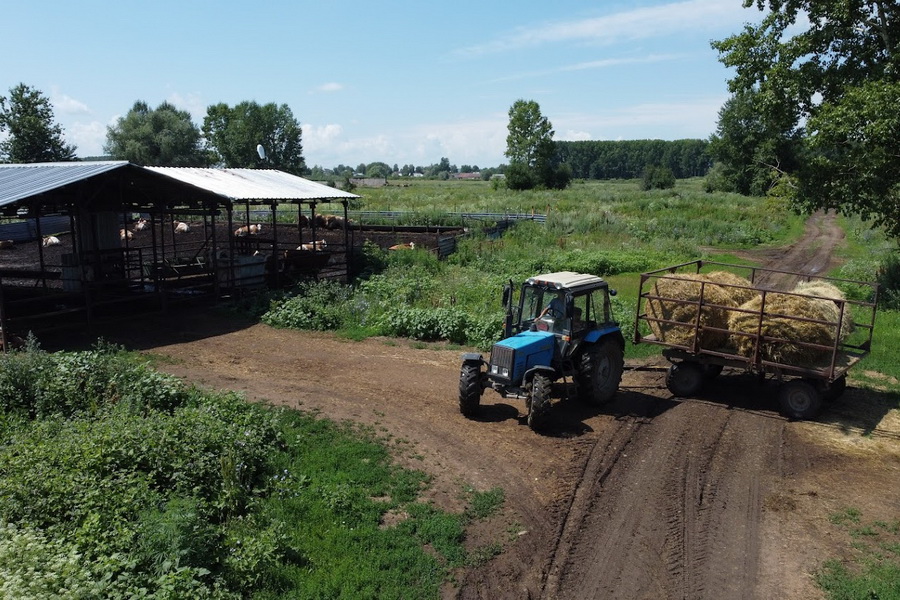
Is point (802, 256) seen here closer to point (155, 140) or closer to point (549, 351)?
point (549, 351)

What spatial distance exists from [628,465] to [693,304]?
397 centimetres

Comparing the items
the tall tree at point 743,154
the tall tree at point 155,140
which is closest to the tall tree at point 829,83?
the tall tree at point 743,154

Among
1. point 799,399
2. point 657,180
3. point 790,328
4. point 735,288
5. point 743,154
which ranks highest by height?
point 743,154

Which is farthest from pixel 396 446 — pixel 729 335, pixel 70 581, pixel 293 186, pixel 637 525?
pixel 293 186

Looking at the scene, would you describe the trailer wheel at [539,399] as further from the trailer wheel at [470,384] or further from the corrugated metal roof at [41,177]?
the corrugated metal roof at [41,177]

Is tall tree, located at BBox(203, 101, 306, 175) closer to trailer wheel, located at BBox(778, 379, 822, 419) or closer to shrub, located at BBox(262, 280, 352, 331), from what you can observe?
shrub, located at BBox(262, 280, 352, 331)

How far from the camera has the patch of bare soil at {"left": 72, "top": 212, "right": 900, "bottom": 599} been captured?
25.0ft

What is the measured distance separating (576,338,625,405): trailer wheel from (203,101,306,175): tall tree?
8608 centimetres

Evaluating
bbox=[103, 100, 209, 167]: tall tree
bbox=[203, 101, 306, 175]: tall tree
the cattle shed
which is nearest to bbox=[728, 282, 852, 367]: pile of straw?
the cattle shed

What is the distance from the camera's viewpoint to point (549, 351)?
38.3ft

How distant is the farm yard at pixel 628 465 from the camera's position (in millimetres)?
7652

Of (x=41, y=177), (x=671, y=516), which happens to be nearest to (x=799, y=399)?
(x=671, y=516)

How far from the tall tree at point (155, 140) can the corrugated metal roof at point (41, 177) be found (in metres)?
54.8

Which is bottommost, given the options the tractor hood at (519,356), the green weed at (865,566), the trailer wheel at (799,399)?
the green weed at (865,566)
